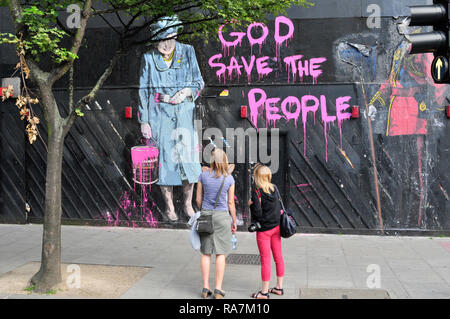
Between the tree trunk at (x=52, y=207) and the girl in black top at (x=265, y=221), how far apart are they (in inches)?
106

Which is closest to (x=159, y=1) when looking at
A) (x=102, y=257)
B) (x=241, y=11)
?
(x=241, y=11)

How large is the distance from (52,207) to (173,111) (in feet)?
16.6

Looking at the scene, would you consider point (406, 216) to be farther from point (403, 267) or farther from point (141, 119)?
point (141, 119)

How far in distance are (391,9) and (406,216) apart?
4.48 m

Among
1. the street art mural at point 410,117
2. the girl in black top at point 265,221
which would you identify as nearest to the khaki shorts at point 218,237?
the girl in black top at point 265,221

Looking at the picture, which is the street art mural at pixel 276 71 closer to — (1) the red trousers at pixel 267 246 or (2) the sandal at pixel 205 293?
(1) the red trousers at pixel 267 246

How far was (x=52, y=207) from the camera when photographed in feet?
21.2

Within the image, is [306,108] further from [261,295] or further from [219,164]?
[261,295]

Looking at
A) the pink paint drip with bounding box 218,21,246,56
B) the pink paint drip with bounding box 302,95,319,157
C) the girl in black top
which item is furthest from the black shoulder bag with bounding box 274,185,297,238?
the pink paint drip with bounding box 218,21,246,56

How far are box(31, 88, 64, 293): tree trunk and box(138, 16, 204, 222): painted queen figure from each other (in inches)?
180

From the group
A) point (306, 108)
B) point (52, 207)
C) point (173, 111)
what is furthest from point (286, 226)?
point (173, 111)

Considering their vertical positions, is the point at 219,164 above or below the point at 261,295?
above

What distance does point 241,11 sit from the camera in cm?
704

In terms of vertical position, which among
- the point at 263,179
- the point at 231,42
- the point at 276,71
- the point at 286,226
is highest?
the point at 231,42
